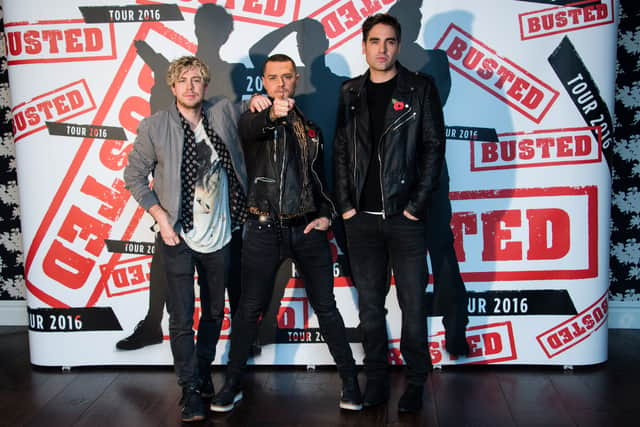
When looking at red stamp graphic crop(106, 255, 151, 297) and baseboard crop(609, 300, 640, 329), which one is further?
baseboard crop(609, 300, 640, 329)

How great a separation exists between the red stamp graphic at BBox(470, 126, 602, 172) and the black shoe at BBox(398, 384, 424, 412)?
121cm

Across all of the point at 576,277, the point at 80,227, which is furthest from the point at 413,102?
the point at 80,227

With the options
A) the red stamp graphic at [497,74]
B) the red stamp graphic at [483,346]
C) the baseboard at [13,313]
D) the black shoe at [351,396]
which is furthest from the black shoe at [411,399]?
the baseboard at [13,313]

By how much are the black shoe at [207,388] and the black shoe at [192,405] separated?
→ 17 cm

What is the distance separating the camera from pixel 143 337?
3391 millimetres

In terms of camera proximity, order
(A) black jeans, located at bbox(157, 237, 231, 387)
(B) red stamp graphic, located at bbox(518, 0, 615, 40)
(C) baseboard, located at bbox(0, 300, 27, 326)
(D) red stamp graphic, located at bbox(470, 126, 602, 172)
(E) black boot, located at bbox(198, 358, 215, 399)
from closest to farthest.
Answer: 1. (A) black jeans, located at bbox(157, 237, 231, 387)
2. (E) black boot, located at bbox(198, 358, 215, 399)
3. (B) red stamp graphic, located at bbox(518, 0, 615, 40)
4. (D) red stamp graphic, located at bbox(470, 126, 602, 172)
5. (C) baseboard, located at bbox(0, 300, 27, 326)

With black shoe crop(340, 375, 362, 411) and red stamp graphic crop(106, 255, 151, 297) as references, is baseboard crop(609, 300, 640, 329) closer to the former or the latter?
black shoe crop(340, 375, 362, 411)

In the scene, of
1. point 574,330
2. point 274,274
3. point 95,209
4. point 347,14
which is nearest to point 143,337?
point 95,209

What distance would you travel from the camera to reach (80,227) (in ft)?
11.0

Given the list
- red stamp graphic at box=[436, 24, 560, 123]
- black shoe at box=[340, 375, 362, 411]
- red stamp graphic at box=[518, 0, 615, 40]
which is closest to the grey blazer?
black shoe at box=[340, 375, 362, 411]

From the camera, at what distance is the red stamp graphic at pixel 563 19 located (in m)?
3.06

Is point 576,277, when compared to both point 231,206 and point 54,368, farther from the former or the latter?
point 54,368

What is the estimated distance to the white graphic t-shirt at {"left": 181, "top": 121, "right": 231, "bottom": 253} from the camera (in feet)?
8.97

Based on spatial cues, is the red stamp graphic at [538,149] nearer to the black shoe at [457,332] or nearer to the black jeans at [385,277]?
the black jeans at [385,277]
